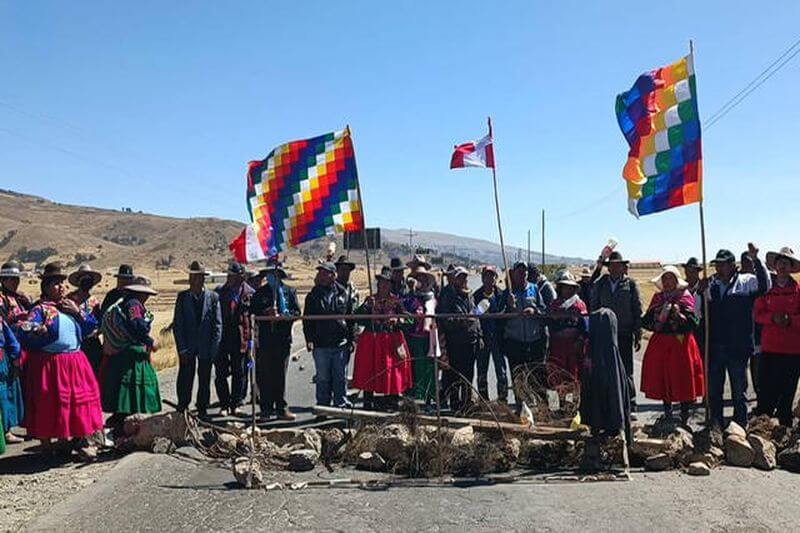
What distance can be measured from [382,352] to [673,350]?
13.0 ft

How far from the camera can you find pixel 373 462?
7.62 meters

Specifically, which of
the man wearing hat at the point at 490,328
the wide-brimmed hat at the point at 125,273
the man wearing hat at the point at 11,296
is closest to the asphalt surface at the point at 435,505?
the man wearing hat at the point at 11,296

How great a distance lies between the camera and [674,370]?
9078mm

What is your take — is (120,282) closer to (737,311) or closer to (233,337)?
(233,337)

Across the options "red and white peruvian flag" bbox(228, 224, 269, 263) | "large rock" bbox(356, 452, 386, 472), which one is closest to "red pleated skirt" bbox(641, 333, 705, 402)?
"large rock" bbox(356, 452, 386, 472)

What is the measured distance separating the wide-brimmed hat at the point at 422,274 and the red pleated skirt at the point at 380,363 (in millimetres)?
1162

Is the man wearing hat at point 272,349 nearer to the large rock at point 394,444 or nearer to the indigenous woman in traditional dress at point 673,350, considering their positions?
the large rock at point 394,444

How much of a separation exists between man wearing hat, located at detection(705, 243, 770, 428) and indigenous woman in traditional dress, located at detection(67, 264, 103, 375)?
8.10 m

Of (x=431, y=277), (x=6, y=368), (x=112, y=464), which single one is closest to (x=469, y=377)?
(x=431, y=277)

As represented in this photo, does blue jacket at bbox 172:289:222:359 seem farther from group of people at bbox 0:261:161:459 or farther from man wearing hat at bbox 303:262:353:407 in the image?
man wearing hat at bbox 303:262:353:407

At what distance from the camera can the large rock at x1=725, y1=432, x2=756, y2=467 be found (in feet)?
24.2

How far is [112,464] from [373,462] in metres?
2.84

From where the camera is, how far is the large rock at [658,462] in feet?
23.9

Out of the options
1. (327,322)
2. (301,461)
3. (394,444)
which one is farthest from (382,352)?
(301,461)
